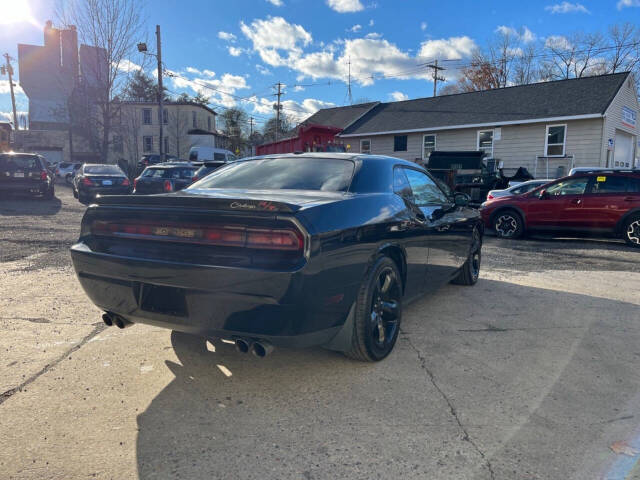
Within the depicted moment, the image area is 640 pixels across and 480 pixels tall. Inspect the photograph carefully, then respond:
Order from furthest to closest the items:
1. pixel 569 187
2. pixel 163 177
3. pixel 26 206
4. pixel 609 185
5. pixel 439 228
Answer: pixel 163 177
pixel 26 206
pixel 569 187
pixel 609 185
pixel 439 228

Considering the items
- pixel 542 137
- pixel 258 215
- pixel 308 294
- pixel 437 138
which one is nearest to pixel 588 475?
pixel 308 294

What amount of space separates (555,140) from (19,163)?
20085mm

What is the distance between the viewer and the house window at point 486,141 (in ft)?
68.1

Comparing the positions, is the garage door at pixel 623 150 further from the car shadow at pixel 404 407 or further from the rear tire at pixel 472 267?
the car shadow at pixel 404 407

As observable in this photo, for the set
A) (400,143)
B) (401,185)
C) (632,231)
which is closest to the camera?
(401,185)

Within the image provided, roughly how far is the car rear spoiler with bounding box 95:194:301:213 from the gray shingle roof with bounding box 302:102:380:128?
2543cm

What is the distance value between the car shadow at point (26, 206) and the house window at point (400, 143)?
16.5 m

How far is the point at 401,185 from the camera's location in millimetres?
3922

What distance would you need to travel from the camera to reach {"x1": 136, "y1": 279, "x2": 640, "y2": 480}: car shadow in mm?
2215

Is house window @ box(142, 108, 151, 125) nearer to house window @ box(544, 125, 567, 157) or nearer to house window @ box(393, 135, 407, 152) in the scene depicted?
house window @ box(393, 135, 407, 152)

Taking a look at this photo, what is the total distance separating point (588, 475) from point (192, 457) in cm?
191

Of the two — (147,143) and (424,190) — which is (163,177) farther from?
(147,143)

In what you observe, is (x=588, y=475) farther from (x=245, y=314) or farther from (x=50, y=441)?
(x=50, y=441)

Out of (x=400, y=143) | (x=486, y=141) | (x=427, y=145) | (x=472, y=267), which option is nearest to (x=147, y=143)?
(x=400, y=143)
